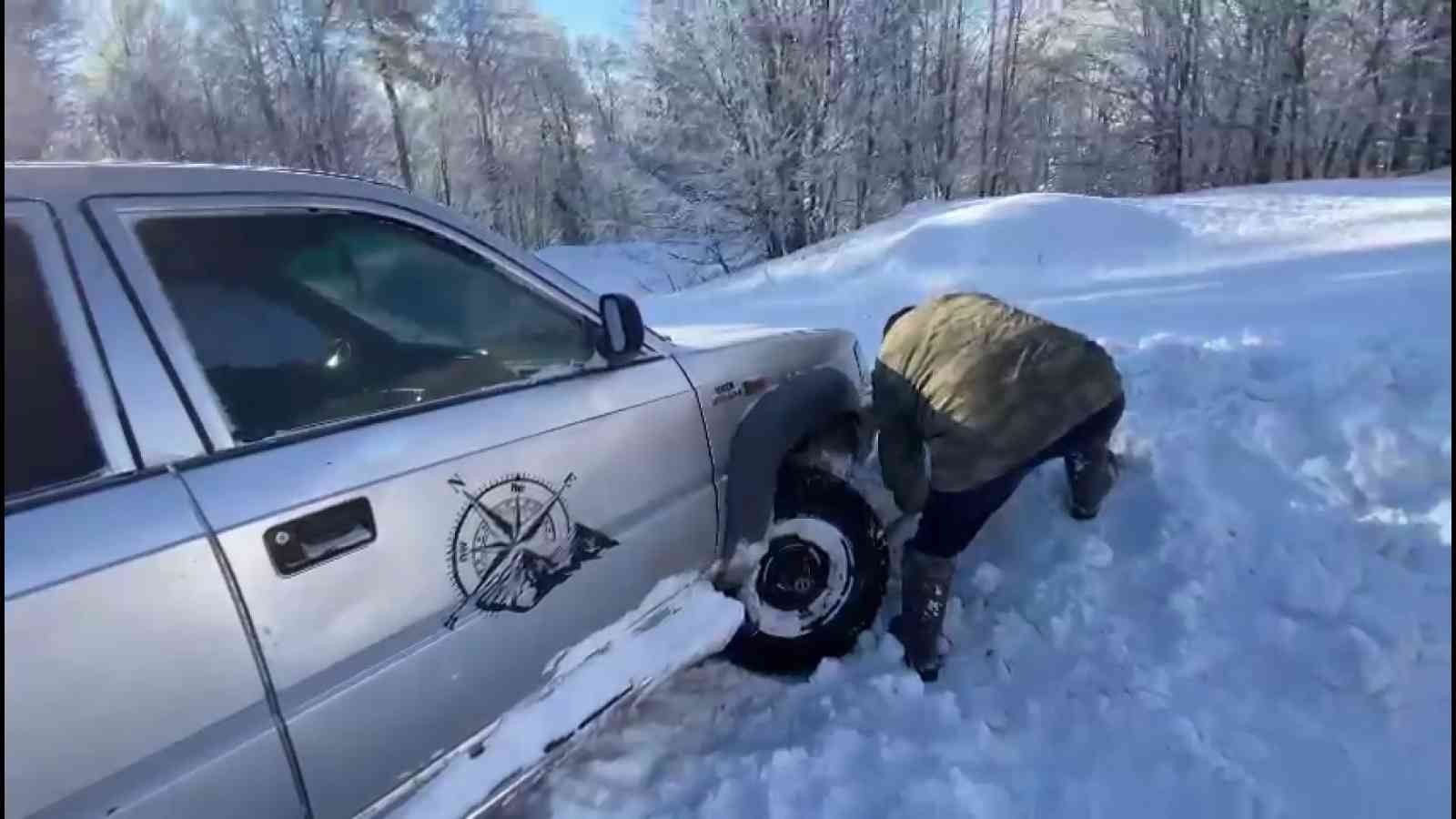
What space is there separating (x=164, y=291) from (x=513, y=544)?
2.95ft

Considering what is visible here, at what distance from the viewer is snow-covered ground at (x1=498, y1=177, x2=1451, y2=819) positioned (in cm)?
263

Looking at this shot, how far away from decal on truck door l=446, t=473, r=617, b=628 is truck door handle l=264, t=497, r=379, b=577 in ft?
0.75

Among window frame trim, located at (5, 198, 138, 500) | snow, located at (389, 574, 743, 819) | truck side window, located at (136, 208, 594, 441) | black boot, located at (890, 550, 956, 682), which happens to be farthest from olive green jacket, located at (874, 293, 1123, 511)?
window frame trim, located at (5, 198, 138, 500)

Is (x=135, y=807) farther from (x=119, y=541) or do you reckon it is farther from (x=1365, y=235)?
(x=1365, y=235)

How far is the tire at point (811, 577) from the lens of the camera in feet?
10.8

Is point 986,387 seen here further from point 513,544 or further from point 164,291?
point 164,291

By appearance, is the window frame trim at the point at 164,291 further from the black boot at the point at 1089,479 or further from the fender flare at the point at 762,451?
the black boot at the point at 1089,479

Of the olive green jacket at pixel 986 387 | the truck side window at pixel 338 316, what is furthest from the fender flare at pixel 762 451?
the truck side window at pixel 338 316

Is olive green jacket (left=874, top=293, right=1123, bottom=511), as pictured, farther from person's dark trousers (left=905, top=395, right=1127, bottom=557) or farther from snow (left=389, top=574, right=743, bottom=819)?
snow (left=389, top=574, right=743, bottom=819)

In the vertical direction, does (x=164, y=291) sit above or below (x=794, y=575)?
above

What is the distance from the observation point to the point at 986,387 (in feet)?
10.1

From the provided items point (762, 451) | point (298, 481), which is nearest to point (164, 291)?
point (298, 481)

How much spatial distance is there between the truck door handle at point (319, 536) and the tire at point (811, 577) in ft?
5.44

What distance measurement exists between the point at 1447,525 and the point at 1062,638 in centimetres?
143
